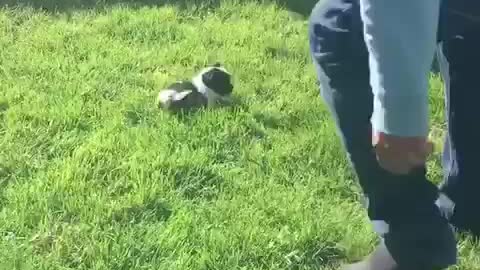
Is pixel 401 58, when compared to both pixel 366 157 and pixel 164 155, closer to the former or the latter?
pixel 366 157

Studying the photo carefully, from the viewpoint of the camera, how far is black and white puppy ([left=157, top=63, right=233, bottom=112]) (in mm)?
3289

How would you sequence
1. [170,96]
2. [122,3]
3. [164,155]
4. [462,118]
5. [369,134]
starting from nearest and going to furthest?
[369,134], [462,118], [164,155], [170,96], [122,3]

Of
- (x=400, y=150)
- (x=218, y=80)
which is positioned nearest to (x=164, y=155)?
A: (x=218, y=80)

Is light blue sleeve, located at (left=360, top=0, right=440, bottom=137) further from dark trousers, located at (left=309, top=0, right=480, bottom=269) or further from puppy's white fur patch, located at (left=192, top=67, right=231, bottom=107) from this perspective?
puppy's white fur patch, located at (left=192, top=67, right=231, bottom=107)

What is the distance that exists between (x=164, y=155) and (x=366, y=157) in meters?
0.97

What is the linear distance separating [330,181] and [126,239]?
66 cm

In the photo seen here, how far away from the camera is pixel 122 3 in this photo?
4406 mm

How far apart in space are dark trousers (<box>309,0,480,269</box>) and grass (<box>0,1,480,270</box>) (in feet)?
1.07

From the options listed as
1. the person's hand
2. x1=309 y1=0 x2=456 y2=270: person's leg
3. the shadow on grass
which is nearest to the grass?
the shadow on grass

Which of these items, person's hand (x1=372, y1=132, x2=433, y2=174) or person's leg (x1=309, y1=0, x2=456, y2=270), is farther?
person's leg (x1=309, y1=0, x2=456, y2=270)

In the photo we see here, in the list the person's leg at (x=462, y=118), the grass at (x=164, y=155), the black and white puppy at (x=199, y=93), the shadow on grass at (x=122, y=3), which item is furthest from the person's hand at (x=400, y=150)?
the shadow on grass at (x=122, y=3)

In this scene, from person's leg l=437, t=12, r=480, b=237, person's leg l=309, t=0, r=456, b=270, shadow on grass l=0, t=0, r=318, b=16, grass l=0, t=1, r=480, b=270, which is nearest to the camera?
person's leg l=309, t=0, r=456, b=270

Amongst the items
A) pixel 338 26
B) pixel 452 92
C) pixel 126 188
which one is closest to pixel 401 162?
pixel 338 26

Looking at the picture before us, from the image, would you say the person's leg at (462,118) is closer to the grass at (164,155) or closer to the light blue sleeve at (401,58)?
the grass at (164,155)
